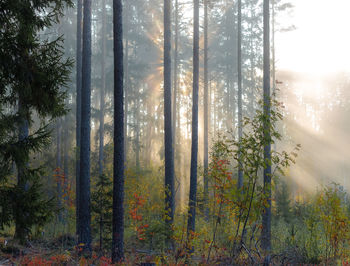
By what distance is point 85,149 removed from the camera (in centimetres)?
1130

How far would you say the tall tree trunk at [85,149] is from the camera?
10.9 m

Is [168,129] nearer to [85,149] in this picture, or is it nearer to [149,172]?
[85,149]

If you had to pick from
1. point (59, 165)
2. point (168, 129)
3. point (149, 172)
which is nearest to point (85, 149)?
point (168, 129)

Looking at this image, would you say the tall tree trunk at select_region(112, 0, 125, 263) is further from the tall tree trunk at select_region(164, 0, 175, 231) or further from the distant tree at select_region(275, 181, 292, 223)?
the distant tree at select_region(275, 181, 292, 223)

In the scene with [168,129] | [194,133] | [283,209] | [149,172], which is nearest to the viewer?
[168,129]

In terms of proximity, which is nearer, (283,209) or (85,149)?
(85,149)

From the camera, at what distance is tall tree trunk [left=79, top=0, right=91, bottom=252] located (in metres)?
10.9

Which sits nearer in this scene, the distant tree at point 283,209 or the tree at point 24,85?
the tree at point 24,85

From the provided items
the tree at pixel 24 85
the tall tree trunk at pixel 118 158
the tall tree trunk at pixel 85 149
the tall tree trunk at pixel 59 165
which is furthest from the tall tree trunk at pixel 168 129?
the tall tree trunk at pixel 59 165

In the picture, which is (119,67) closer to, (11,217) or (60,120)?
(11,217)

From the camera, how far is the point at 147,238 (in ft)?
32.4

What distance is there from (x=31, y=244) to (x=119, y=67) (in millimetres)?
Result: 6996

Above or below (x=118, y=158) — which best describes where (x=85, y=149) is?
above

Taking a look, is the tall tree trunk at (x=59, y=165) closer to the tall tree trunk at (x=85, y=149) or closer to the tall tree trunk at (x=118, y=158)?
the tall tree trunk at (x=85, y=149)
